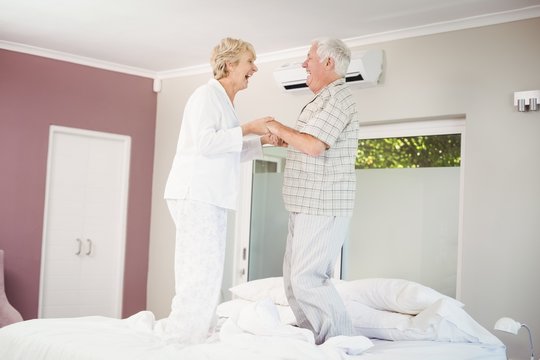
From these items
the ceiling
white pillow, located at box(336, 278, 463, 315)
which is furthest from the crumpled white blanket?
the ceiling

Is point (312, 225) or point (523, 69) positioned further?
point (523, 69)

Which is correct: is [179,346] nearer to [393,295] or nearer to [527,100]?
[393,295]

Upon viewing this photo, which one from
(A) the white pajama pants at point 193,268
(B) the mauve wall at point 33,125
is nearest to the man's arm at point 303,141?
(A) the white pajama pants at point 193,268

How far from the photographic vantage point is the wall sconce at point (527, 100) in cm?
360

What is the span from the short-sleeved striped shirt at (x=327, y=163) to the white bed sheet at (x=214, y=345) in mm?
478

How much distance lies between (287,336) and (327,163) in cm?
72

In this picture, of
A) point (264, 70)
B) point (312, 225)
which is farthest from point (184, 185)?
point (264, 70)

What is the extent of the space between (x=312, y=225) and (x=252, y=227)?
2.57 m

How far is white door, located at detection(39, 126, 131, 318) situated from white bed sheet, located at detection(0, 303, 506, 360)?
2.54m

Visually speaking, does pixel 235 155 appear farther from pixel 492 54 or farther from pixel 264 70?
pixel 264 70

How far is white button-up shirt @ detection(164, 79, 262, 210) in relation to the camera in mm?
2531

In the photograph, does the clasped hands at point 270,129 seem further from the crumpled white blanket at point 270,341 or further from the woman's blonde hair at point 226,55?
the crumpled white blanket at point 270,341

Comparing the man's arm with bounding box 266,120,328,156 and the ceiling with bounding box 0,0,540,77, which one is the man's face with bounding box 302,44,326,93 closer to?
the man's arm with bounding box 266,120,328,156

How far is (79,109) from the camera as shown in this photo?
530 centimetres
